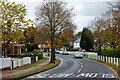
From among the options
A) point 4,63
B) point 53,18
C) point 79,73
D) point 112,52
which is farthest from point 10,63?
point 112,52

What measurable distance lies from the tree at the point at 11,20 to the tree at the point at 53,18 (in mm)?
9942

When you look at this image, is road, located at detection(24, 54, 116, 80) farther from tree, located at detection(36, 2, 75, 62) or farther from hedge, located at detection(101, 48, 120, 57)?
hedge, located at detection(101, 48, 120, 57)

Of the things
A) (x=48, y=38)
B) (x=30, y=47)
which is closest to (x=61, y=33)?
(x=48, y=38)

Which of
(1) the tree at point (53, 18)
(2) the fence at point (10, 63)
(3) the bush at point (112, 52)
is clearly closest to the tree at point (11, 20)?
(2) the fence at point (10, 63)

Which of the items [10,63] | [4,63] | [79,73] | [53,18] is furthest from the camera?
[53,18]

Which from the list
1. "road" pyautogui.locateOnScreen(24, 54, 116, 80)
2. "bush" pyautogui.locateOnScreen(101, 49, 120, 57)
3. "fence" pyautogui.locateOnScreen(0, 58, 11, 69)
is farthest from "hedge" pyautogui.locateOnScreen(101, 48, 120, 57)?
"fence" pyautogui.locateOnScreen(0, 58, 11, 69)

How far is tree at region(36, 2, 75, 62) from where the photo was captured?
3617 centimetres

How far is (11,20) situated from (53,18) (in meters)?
12.5

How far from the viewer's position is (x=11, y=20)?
25344 millimetres

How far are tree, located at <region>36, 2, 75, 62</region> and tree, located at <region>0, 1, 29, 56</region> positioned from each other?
9942mm

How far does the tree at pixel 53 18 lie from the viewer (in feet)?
119

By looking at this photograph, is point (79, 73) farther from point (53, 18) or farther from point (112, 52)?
point (112, 52)

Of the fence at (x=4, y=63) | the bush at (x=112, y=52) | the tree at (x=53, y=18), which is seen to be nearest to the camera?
the fence at (x=4, y=63)

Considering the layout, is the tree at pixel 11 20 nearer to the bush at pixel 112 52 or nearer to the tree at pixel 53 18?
the tree at pixel 53 18
